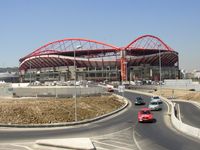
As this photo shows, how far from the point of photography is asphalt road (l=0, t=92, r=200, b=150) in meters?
29.3

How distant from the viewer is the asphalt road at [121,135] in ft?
96.0

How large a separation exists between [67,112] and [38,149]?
22618 millimetres

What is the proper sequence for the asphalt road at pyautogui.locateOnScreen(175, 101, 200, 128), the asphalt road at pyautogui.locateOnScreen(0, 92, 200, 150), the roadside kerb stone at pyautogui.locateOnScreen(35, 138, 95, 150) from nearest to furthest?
the roadside kerb stone at pyautogui.locateOnScreen(35, 138, 95, 150)
the asphalt road at pyautogui.locateOnScreen(0, 92, 200, 150)
the asphalt road at pyautogui.locateOnScreen(175, 101, 200, 128)

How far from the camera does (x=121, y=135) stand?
35.9 metres

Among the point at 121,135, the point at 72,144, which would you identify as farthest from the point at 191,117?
the point at 72,144

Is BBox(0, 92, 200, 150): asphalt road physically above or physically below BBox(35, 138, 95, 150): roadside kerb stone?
below

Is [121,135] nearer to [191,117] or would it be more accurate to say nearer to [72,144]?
[72,144]

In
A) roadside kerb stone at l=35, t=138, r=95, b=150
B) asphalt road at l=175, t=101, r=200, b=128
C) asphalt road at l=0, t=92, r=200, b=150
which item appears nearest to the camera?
roadside kerb stone at l=35, t=138, r=95, b=150

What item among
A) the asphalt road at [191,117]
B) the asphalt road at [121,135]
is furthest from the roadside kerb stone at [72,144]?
the asphalt road at [191,117]

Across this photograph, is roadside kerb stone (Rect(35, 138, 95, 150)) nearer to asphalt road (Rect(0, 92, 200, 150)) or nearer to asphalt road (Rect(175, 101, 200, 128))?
asphalt road (Rect(0, 92, 200, 150))

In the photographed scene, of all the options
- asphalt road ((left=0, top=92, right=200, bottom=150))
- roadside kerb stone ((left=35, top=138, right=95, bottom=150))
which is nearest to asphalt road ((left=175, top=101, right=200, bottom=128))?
A: asphalt road ((left=0, top=92, right=200, bottom=150))

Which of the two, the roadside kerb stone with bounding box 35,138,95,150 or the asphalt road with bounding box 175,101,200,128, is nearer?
the roadside kerb stone with bounding box 35,138,95,150

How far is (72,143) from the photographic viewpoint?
28.8 m

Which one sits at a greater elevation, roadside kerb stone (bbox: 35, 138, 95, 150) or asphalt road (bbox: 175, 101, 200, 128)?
roadside kerb stone (bbox: 35, 138, 95, 150)
